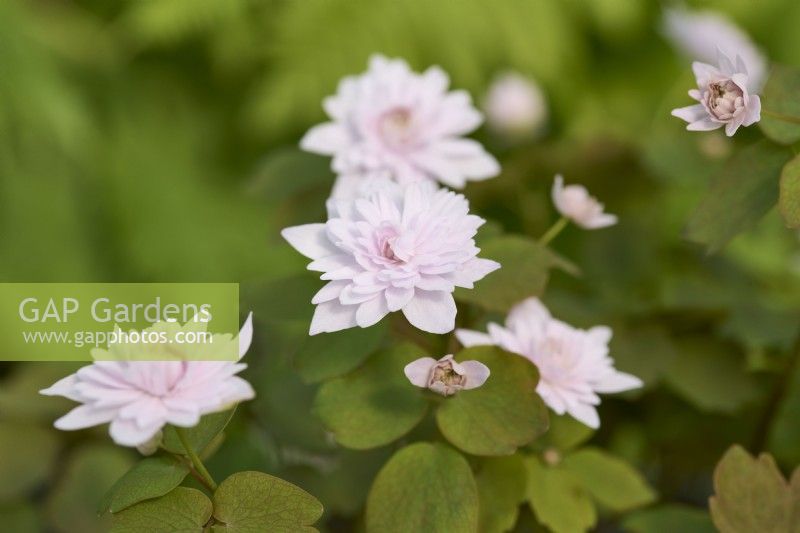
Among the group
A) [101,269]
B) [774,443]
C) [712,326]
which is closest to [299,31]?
[101,269]

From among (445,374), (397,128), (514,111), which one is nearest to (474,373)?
(445,374)

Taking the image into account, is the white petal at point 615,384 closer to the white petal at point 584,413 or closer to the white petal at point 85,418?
the white petal at point 584,413

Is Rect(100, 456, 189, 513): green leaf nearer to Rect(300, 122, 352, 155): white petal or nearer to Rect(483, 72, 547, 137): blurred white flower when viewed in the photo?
Rect(300, 122, 352, 155): white petal

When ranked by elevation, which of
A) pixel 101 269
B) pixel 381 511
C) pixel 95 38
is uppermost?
pixel 95 38

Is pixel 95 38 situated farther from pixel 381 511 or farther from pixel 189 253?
pixel 381 511

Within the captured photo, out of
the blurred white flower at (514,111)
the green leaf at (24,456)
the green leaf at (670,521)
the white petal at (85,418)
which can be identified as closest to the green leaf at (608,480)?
the green leaf at (670,521)

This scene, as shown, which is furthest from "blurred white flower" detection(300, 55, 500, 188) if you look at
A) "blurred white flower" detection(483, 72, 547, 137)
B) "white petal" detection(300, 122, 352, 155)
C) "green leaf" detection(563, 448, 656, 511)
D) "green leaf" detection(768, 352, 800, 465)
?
"blurred white flower" detection(483, 72, 547, 137)
